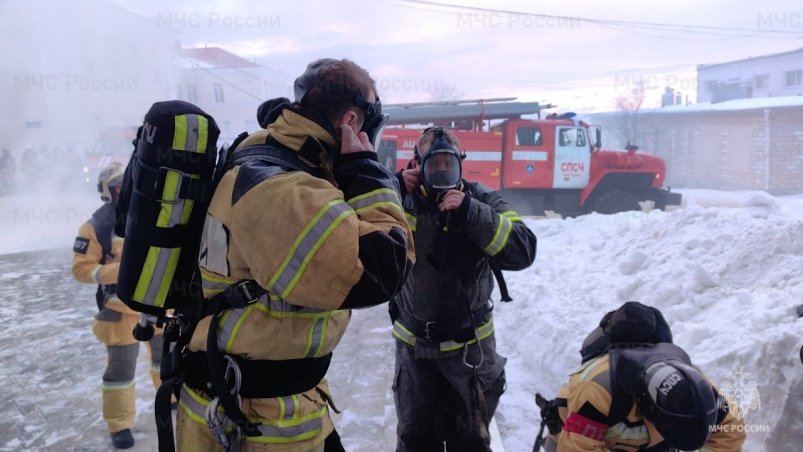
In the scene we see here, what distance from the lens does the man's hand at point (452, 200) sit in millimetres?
2508

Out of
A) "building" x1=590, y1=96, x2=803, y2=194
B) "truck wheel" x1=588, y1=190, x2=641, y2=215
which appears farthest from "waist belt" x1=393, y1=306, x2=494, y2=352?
"building" x1=590, y1=96, x2=803, y2=194

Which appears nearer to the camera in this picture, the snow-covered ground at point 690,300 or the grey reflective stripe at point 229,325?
the grey reflective stripe at point 229,325

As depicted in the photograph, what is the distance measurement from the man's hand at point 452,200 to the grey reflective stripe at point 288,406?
1260 millimetres

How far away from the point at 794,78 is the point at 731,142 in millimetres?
10600

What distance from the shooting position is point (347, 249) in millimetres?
1260

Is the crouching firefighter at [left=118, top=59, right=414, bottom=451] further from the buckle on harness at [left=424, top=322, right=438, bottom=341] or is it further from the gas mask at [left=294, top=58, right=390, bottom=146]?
A: the buckle on harness at [left=424, top=322, right=438, bottom=341]

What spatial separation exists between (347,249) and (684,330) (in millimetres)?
3829

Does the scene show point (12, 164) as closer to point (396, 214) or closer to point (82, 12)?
point (82, 12)

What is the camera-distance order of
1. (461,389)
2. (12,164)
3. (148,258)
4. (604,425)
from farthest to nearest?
(12,164) < (461,389) < (604,425) < (148,258)


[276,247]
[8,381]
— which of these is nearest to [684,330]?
[276,247]

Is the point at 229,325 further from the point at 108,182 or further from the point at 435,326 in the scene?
the point at 108,182

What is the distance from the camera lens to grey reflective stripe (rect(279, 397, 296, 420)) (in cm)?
154

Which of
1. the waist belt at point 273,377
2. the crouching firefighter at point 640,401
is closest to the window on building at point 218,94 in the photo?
the crouching firefighter at point 640,401

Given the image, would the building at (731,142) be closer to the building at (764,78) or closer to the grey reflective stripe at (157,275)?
the building at (764,78)
